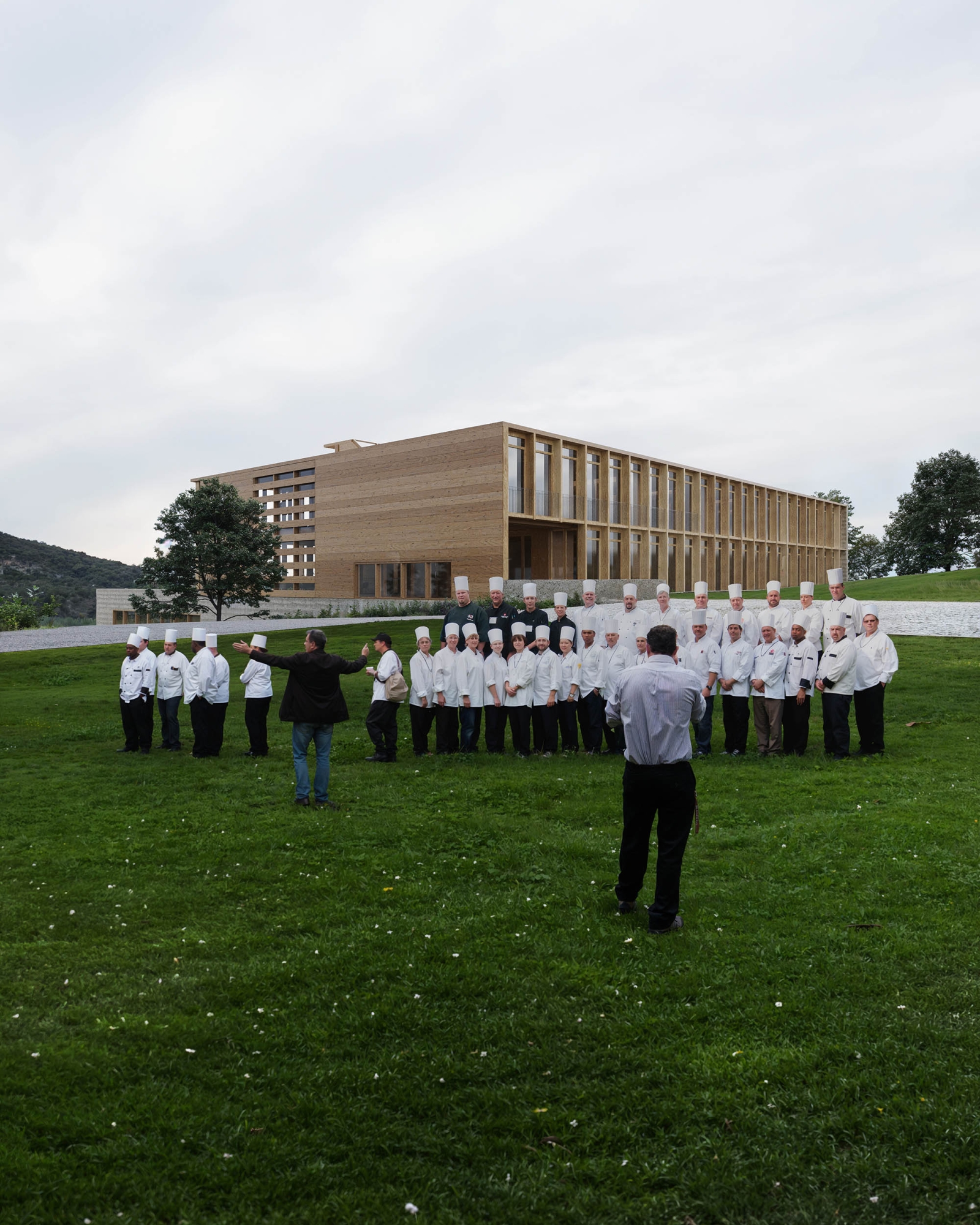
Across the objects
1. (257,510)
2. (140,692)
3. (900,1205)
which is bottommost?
(900,1205)

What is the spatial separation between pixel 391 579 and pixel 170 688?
3101cm

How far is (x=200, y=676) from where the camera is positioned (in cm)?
1360

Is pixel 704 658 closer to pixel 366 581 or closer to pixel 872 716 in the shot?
pixel 872 716

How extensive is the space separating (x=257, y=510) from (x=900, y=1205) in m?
38.6

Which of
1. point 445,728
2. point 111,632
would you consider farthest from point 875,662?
point 111,632

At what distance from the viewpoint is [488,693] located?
43.6ft

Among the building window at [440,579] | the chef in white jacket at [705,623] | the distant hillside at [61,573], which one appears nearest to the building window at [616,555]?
the building window at [440,579]

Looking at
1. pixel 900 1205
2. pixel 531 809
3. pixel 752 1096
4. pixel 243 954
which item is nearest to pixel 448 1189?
pixel 752 1096

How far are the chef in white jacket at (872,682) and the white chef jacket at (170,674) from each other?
10.5 meters

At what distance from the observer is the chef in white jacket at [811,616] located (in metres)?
13.2

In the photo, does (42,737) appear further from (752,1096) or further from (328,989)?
(752,1096)

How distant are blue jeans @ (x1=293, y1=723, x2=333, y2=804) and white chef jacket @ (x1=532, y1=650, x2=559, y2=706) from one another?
13.1 ft

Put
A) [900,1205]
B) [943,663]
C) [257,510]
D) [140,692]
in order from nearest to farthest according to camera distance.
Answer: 1. [900,1205]
2. [140,692]
3. [943,663]
4. [257,510]

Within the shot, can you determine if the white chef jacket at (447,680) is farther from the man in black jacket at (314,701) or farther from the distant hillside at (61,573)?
the distant hillside at (61,573)
